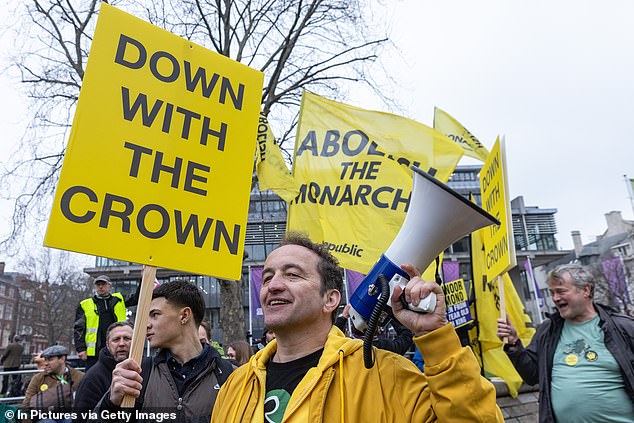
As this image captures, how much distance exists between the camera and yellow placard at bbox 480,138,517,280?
332 centimetres

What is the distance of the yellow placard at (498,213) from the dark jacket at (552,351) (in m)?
0.57

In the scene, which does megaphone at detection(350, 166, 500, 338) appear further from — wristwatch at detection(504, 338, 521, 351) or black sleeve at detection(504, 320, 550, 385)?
black sleeve at detection(504, 320, 550, 385)

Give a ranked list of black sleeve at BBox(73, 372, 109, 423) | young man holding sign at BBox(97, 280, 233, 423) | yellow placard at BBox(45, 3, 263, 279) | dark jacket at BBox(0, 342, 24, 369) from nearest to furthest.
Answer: yellow placard at BBox(45, 3, 263, 279), young man holding sign at BBox(97, 280, 233, 423), black sleeve at BBox(73, 372, 109, 423), dark jacket at BBox(0, 342, 24, 369)

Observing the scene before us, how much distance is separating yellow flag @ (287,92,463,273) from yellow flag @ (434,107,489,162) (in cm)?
95

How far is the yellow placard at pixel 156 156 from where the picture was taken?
2178 millimetres

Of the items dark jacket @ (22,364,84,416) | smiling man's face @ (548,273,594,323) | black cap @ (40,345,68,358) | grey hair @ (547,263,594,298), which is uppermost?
grey hair @ (547,263,594,298)

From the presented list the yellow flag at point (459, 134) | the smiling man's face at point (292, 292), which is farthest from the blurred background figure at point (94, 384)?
the yellow flag at point (459, 134)

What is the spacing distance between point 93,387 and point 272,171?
309 cm

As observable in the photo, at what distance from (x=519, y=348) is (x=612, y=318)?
2.12 feet

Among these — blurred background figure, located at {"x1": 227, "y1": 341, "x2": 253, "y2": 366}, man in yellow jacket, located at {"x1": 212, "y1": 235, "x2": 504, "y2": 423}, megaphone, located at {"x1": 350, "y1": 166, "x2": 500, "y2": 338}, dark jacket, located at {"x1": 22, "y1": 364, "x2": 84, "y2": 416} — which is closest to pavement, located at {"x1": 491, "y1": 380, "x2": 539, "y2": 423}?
blurred background figure, located at {"x1": 227, "y1": 341, "x2": 253, "y2": 366}

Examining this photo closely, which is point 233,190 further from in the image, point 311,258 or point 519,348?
point 519,348

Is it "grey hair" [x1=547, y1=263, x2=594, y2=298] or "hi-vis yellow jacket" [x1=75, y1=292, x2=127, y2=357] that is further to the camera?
"hi-vis yellow jacket" [x1=75, y1=292, x2=127, y2=357]

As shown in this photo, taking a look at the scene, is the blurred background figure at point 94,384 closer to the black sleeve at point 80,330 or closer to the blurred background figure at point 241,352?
the blurred background figure at point 241,352

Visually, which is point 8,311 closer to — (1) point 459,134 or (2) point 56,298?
(2) point 56,298
